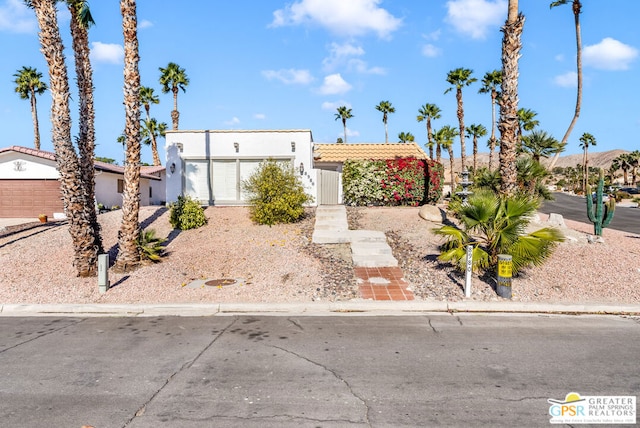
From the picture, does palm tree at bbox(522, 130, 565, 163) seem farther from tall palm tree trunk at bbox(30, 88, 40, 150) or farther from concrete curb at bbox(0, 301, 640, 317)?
tall palm tree trunk at bbox(30, 88, 40, 150)

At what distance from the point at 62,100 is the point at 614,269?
14.7m

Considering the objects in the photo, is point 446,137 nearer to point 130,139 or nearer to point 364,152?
point 364,152

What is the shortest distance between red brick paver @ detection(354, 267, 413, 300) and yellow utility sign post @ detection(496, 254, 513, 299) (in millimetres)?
1947

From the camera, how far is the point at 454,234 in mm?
9734

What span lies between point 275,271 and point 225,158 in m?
11.6

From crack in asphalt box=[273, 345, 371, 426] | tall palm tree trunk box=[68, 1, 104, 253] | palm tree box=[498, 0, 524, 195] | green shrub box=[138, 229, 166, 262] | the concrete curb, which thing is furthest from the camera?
tall palm tree trunk box=[68, 1, 104, 253]

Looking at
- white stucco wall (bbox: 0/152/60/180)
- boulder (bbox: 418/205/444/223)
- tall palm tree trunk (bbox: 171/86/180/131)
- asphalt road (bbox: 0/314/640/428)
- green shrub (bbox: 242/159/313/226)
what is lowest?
asphalt road (bbox: 0/314/640/428)

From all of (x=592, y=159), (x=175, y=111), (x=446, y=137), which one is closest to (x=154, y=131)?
(x=175, y=111)

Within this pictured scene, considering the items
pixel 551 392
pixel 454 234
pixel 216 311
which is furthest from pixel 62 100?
pixel 551 392

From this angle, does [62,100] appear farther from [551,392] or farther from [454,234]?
[551,392]

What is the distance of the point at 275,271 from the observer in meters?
10.8

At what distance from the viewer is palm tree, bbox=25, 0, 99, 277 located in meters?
10.2

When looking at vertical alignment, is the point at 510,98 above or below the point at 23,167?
above

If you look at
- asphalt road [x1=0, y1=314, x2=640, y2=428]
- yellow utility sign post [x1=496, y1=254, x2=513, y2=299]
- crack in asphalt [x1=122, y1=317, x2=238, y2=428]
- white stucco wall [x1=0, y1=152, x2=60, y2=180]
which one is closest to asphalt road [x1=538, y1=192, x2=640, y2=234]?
yellow utility sign post [x1=496, y1=254, x2=513, y2=299]
